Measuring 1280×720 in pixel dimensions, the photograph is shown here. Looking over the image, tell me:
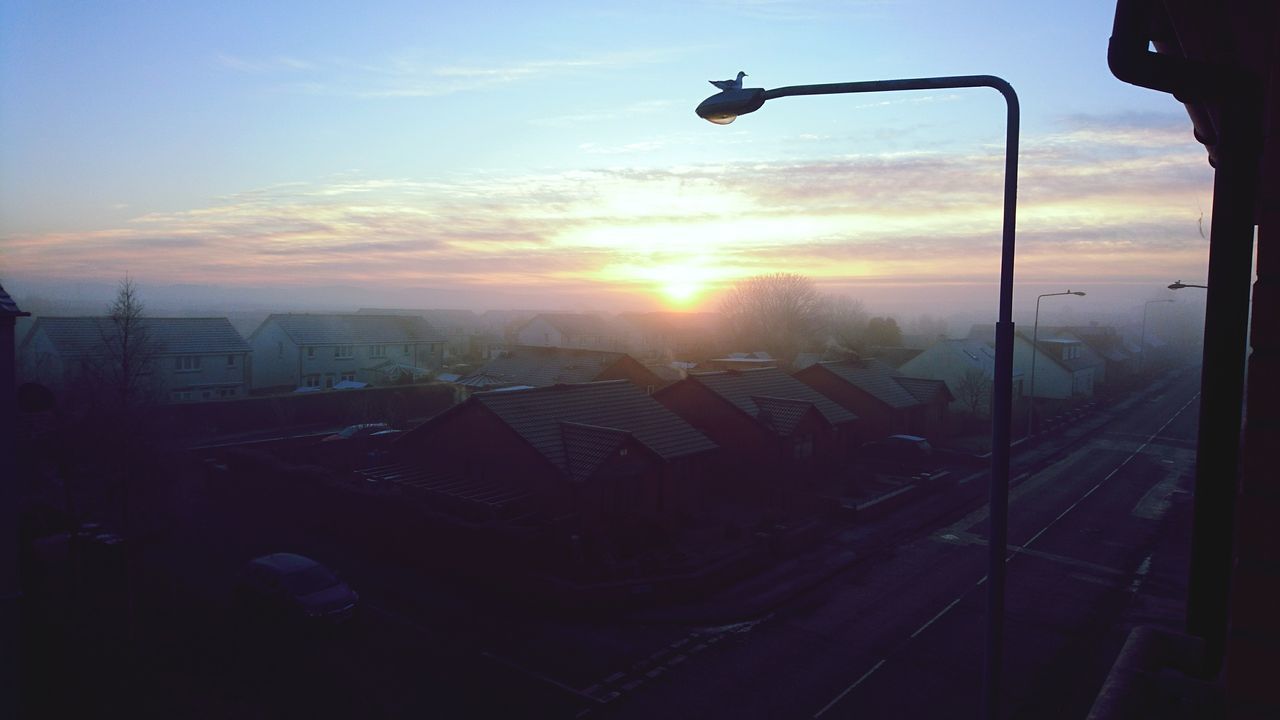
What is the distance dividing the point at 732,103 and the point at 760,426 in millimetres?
26857

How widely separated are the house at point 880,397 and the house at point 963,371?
767cm

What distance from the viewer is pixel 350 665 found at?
1631cm

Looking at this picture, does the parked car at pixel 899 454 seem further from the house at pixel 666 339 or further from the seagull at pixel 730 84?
the house at pixel 666 339

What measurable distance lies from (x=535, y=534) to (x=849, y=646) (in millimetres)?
9053

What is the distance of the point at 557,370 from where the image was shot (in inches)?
2014

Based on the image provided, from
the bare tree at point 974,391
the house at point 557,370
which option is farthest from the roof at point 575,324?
the bare tree at point 974,391

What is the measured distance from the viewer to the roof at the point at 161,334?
4478cm

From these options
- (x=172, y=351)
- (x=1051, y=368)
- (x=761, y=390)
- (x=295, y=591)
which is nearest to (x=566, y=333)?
(x=172, y=351)

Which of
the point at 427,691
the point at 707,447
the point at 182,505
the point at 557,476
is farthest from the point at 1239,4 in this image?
the point at 182,505

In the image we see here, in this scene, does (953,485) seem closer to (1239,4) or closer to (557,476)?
(557,476)

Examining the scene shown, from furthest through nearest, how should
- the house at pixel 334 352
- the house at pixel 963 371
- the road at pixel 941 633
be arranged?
1. the house at pixel 334 352
2. the house at pixel 963 371
3. the road at pixel 941 633

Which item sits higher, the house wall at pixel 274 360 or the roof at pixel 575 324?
the roof at pixel 575 324

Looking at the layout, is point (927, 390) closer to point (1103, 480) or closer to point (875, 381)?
point (875, 381)

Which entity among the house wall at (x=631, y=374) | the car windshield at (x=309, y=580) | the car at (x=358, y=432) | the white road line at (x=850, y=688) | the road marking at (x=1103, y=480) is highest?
the house wall at (x=631, y=374)
